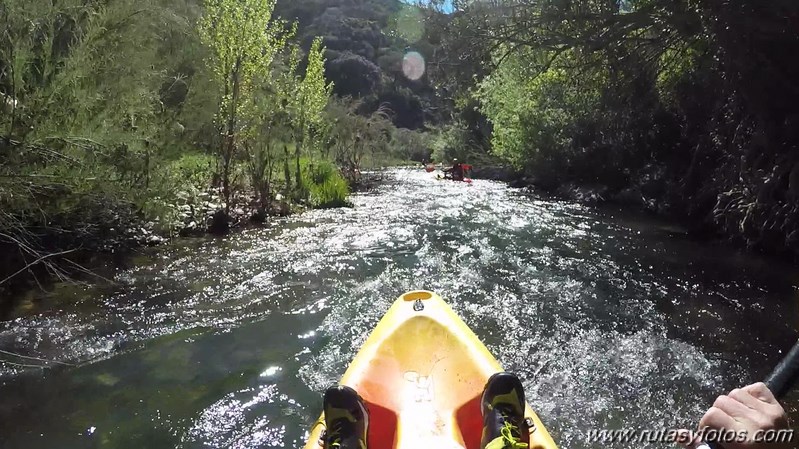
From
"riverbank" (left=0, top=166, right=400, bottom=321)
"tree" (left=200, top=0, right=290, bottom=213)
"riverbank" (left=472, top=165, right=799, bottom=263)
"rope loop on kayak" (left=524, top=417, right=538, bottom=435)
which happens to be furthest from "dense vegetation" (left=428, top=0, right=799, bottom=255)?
"rope loop on kayak" (left=524, top=417, right=538, bottom=435)

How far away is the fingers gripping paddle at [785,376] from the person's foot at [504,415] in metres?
1.15

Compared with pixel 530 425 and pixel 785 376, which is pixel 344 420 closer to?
pixel 530 425

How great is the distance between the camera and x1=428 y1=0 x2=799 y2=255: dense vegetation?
7.92 metres

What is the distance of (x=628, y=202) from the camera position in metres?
14.5

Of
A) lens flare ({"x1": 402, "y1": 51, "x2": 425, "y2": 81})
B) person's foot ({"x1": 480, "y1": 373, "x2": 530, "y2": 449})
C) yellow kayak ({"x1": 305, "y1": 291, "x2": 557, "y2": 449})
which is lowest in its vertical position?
yellow kayak ({"x1": 305, "y1": 291, "x2": 557, "y2": 449})

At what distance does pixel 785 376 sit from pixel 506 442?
119cm

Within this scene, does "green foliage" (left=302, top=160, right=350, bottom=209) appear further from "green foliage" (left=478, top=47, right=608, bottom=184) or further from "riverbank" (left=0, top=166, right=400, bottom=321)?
"green foliage" (left=478, top=47, right=608, bottom=184)

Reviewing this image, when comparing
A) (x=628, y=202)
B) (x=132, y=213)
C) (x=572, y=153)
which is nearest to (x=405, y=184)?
(x=572, y=153)

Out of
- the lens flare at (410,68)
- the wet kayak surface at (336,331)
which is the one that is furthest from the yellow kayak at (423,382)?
the lens flare at (410,68)

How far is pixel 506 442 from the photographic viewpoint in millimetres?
2178

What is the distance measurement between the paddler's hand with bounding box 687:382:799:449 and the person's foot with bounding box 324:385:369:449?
1515 mm

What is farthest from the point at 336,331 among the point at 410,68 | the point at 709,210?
the point at 410,68

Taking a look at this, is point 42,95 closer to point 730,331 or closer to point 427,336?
point 427,336

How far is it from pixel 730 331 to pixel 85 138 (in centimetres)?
584
